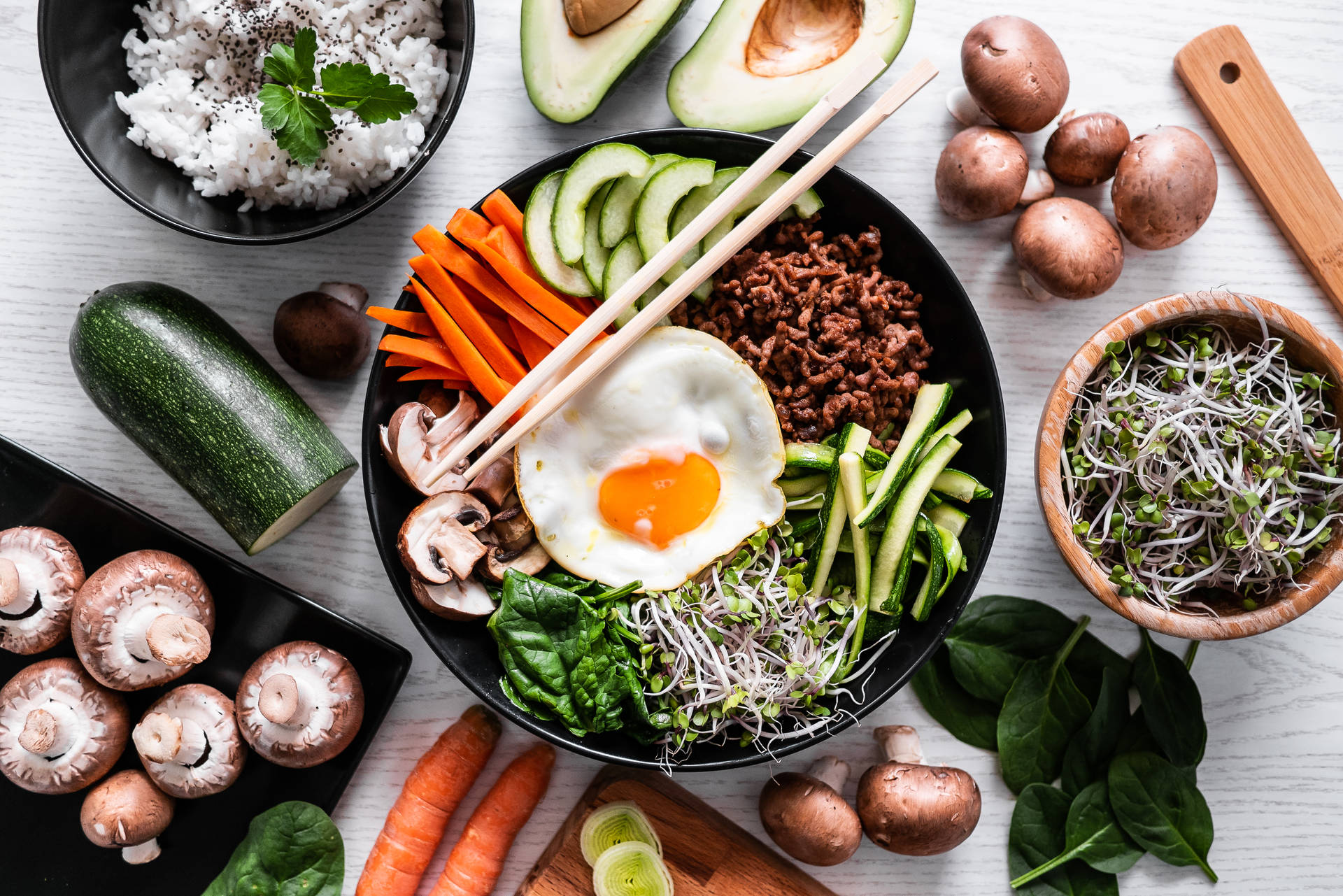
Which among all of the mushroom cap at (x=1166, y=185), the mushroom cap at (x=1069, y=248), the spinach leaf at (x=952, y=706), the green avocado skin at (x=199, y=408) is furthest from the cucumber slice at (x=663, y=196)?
the spinach leaf at (x=952, y=706)

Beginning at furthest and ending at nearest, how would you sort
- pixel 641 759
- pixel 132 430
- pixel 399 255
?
pixel 399 255, pixel 132 430, pixel 641 759

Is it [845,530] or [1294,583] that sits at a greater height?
[845,530]

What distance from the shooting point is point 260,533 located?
93.3 inches

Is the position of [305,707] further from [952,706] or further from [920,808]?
[952,706]

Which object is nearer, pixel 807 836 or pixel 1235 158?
pixel 807 836

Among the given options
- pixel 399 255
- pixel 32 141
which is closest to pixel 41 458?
pixel 32 141

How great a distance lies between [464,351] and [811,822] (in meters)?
1.63

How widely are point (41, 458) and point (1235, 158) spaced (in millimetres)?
3668

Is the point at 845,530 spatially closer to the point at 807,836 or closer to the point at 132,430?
the point at 807,836

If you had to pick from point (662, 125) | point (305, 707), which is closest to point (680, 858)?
point (305, 707)

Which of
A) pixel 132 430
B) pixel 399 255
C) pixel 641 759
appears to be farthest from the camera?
pixel 399 255

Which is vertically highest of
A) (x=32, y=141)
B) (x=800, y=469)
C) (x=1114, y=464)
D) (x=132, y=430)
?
(x=32, y=141)

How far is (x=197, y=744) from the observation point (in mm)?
2414

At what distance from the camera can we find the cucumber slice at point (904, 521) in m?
2.27
